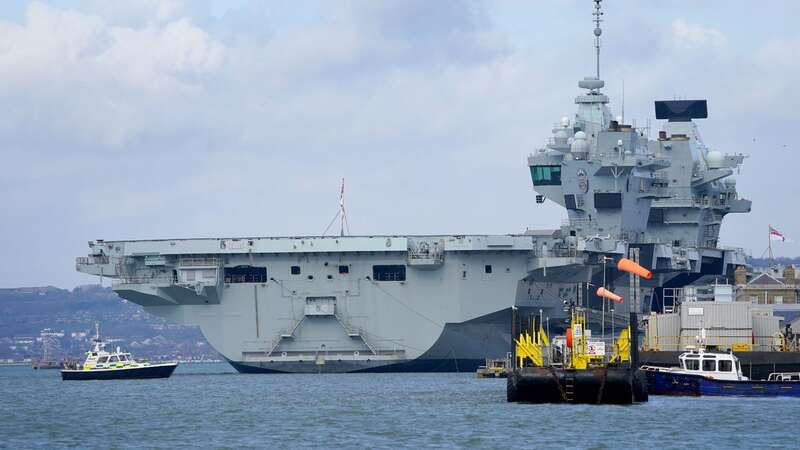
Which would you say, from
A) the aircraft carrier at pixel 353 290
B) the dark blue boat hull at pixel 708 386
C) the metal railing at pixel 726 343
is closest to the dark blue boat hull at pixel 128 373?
the aircraft carrier at pixel 353 290

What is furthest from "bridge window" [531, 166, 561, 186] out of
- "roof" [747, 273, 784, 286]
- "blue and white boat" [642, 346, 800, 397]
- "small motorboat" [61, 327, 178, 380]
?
"blue and white boat" [642, 346, 800, 397]

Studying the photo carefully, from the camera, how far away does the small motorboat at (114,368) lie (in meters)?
67.1

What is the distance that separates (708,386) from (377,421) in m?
9.72

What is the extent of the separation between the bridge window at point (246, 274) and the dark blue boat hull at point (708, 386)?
21.6m

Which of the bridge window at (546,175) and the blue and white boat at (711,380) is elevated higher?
the bridge window at (546,175)

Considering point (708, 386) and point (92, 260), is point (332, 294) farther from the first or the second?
point (708, 386)

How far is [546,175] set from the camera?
79.2 meters

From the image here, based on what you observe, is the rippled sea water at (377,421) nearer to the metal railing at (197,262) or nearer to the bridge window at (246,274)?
the metal railing at (197,262)

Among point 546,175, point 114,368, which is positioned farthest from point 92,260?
point 546,175

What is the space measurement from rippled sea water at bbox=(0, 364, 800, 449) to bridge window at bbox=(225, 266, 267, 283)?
1061 cm

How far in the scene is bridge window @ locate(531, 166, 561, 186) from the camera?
259ft

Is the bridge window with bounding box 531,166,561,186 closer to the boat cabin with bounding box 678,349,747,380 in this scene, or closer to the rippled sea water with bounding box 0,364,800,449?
the rippled sea water with bounding box 0,364,800,449

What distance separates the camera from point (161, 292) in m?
66.4

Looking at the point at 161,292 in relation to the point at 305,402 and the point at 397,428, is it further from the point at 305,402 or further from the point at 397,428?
the point at 397,428
